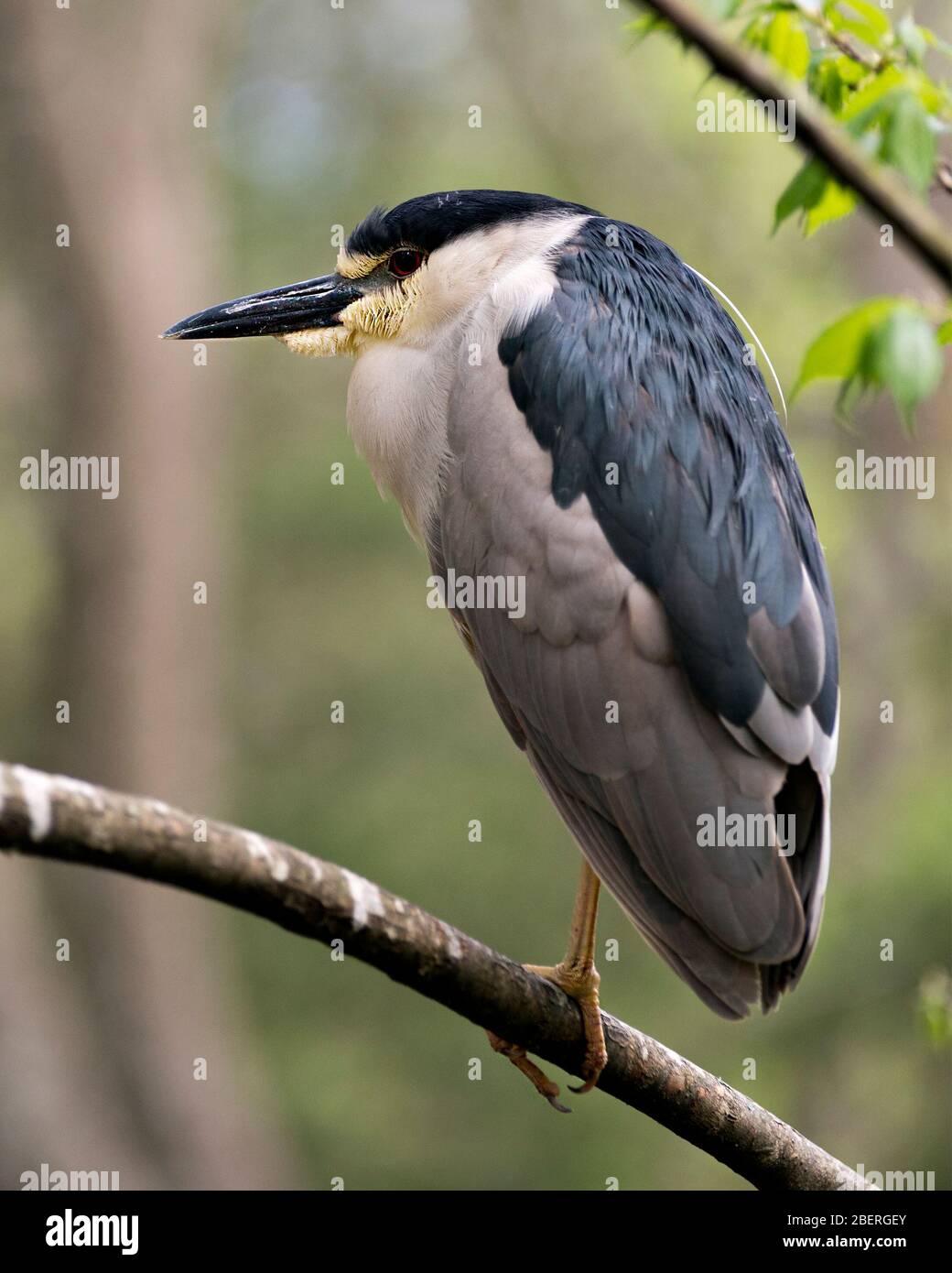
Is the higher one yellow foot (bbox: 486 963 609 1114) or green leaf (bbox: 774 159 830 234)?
green leaf (bbox: 774 159 830 234)

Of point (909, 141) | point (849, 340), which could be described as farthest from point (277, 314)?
point (849, 340)

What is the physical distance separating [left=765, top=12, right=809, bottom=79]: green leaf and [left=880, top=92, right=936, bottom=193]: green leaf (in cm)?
49

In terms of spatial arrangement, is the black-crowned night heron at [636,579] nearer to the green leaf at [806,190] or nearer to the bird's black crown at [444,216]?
the bird's black crown at [444,216]

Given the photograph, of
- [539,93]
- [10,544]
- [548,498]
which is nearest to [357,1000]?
[10,544]

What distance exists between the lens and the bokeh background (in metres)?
7.92

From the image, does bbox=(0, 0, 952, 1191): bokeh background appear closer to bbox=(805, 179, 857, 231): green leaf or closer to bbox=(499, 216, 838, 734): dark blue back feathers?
bbox=(499, 216, 838, 734): dark blue back feathers

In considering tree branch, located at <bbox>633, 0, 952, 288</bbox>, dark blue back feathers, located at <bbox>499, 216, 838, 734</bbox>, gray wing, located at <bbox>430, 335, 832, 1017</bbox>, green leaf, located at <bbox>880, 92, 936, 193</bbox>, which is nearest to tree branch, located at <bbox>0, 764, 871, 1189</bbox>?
gray wing, located at <bbox>430, 335, 832, 1017</bbox>

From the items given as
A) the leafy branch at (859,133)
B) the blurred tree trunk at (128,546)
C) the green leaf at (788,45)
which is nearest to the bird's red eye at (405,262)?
the leafy branch at (859,133)

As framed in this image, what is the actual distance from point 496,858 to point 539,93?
5.28 meters

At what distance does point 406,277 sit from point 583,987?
170 cm

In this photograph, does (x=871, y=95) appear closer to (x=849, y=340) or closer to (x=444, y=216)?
(x=849, y=340)

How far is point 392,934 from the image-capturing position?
6.06ft

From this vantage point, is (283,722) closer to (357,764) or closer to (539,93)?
(357,764)

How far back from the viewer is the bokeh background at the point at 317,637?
7922 mm
